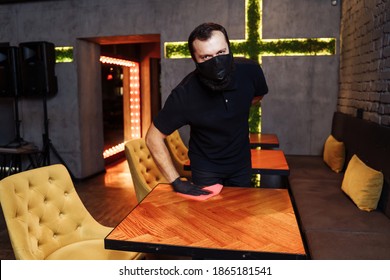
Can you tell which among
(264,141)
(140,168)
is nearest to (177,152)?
(264,141)

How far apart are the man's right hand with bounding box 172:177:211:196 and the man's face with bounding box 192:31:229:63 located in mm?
642

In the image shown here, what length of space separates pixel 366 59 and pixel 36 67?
4.17 m

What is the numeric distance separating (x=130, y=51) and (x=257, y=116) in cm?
383

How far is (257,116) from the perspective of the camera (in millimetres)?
4828

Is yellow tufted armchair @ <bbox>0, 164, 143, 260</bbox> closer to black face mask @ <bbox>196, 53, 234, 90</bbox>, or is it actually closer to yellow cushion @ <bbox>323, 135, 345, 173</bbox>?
black face mask @ <bbox>196, 53, 234, 90</bbox>

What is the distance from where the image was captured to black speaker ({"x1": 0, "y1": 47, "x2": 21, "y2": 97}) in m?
4.87

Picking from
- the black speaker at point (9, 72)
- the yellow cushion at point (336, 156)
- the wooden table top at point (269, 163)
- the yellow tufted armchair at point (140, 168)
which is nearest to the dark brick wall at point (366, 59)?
the yellow cushion at point (336, 156)

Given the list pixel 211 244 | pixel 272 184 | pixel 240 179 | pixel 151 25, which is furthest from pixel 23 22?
pixel 211 244

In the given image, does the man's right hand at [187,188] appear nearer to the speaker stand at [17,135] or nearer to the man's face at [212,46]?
the man's face at [212,46]

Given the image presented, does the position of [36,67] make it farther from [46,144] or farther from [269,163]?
[269,163]

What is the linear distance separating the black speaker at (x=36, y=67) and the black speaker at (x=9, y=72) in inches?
3.6

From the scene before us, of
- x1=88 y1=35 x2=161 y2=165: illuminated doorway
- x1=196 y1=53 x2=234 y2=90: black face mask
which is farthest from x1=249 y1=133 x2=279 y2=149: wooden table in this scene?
x1=88 y1=35 x2=161 y2=165: illuminated doorway

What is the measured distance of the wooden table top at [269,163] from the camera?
2.60 meters

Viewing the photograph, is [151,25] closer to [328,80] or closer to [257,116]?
[257,116]
